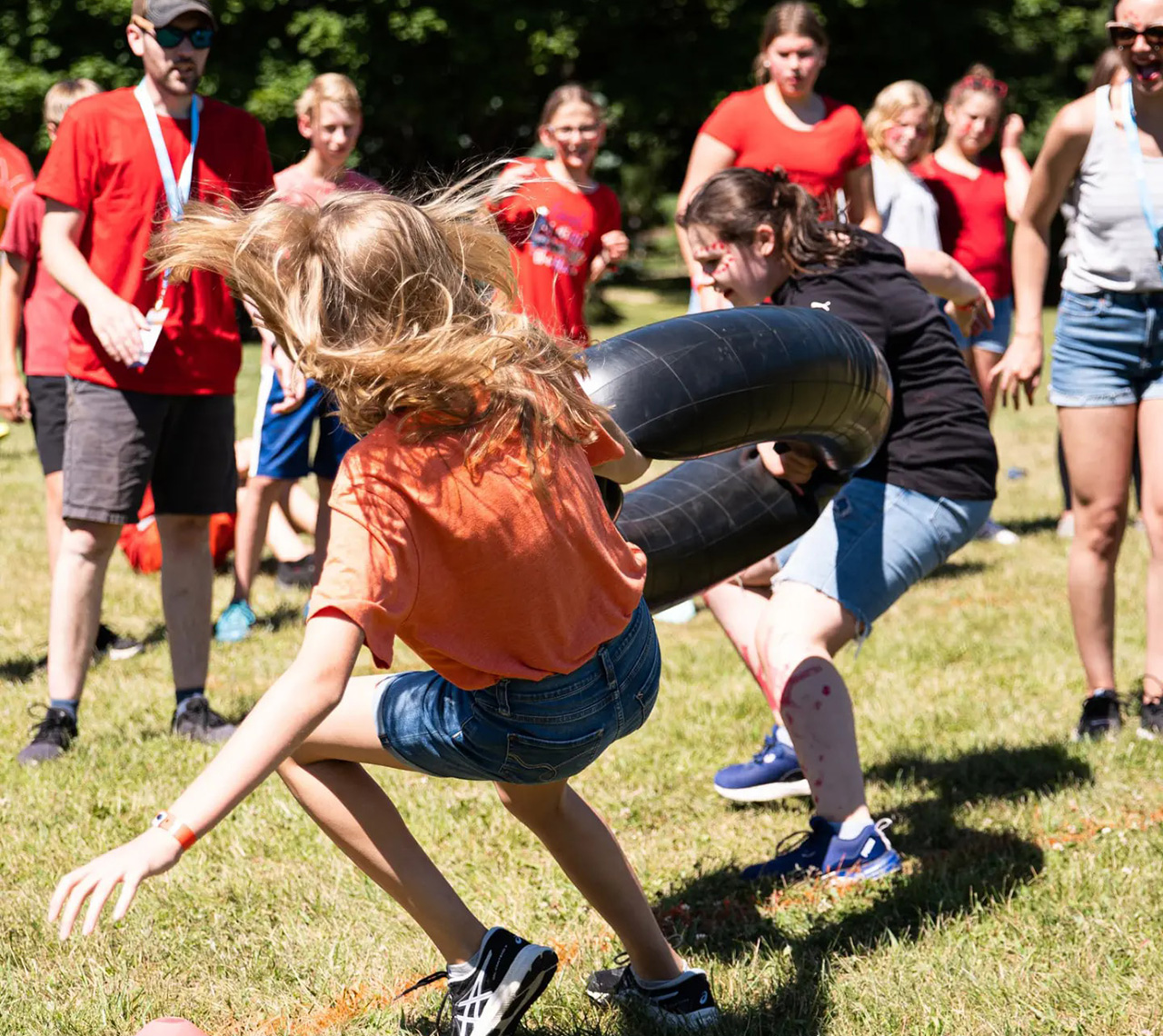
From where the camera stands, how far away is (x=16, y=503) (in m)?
9.84

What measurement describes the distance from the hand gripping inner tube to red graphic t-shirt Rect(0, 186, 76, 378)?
3361 millimetres

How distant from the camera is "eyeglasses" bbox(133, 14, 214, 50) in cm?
465

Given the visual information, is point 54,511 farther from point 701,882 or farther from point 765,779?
point 701,882

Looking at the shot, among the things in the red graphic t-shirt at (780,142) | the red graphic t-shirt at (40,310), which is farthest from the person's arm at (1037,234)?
the red graphic t-shirt at (40,310)

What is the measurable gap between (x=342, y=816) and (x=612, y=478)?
85cm

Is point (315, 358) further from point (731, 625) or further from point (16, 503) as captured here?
point (16, 503)

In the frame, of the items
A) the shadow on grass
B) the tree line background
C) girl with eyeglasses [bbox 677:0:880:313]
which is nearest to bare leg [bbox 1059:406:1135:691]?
the shadow on grass

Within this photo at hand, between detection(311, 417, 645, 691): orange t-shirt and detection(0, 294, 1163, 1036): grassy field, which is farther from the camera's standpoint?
detection(0, 294, 1163, 1036): grassy field

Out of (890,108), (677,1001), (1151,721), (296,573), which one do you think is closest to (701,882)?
(677,1001)

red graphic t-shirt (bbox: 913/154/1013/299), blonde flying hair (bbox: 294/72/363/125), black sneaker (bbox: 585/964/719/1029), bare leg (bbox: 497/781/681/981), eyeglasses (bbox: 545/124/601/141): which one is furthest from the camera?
red graphic t-shirt (bbox: 913/154/1013/299)

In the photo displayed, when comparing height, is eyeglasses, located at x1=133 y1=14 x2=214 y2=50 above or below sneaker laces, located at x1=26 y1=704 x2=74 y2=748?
above

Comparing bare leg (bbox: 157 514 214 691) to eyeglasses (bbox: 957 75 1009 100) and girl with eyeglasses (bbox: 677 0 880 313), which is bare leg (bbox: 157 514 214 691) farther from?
eyeglasses (bbox: 957 75 1009 100)

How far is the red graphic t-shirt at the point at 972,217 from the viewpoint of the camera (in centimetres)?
→ 818

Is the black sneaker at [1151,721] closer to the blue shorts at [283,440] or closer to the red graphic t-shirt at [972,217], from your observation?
the blue shorts at [283,440]
